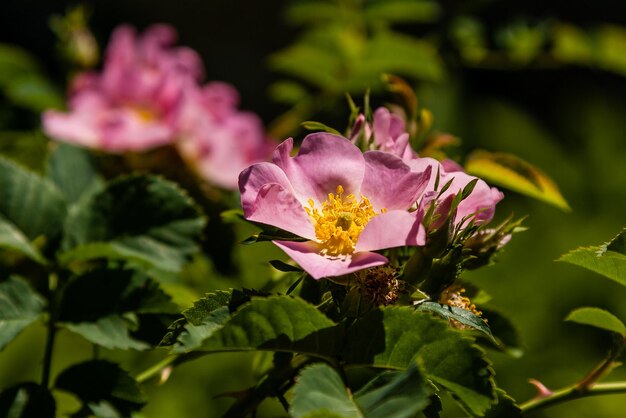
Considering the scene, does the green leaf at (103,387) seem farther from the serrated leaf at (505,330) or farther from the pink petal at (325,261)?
the serrated leaf at (505,330)

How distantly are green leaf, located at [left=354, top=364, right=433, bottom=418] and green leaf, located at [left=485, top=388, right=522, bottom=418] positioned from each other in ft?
0.29

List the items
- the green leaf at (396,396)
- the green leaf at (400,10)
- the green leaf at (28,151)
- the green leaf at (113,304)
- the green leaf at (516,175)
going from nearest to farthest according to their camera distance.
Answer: the green leaf at (396,396) < the green leaf at (113,304) < the green leaf at (516,175) < the green leaf at (28,151) < the green leaf at (400,10)

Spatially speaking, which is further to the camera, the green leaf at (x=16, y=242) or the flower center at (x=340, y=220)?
the green leaf at (x=16, y=242)

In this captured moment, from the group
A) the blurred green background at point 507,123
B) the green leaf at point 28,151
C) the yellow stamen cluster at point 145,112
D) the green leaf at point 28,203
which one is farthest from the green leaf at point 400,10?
the green leaf at point 28,203

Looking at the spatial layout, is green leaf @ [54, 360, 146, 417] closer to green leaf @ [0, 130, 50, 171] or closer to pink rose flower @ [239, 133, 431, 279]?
pink rose flower @ [239, 133, 431, 279]

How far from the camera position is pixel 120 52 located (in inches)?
44.6

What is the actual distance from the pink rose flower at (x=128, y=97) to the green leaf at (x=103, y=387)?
1.62 feet

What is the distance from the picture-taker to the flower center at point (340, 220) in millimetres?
502

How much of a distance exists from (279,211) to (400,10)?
796mm

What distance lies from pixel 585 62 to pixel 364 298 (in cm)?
103

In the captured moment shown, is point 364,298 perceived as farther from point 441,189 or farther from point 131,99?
point 131,99

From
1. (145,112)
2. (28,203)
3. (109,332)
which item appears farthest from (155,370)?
(145,112)

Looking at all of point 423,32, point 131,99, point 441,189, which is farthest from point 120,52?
point 423,32

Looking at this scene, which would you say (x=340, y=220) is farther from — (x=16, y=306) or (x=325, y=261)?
(x=16, y=306)
